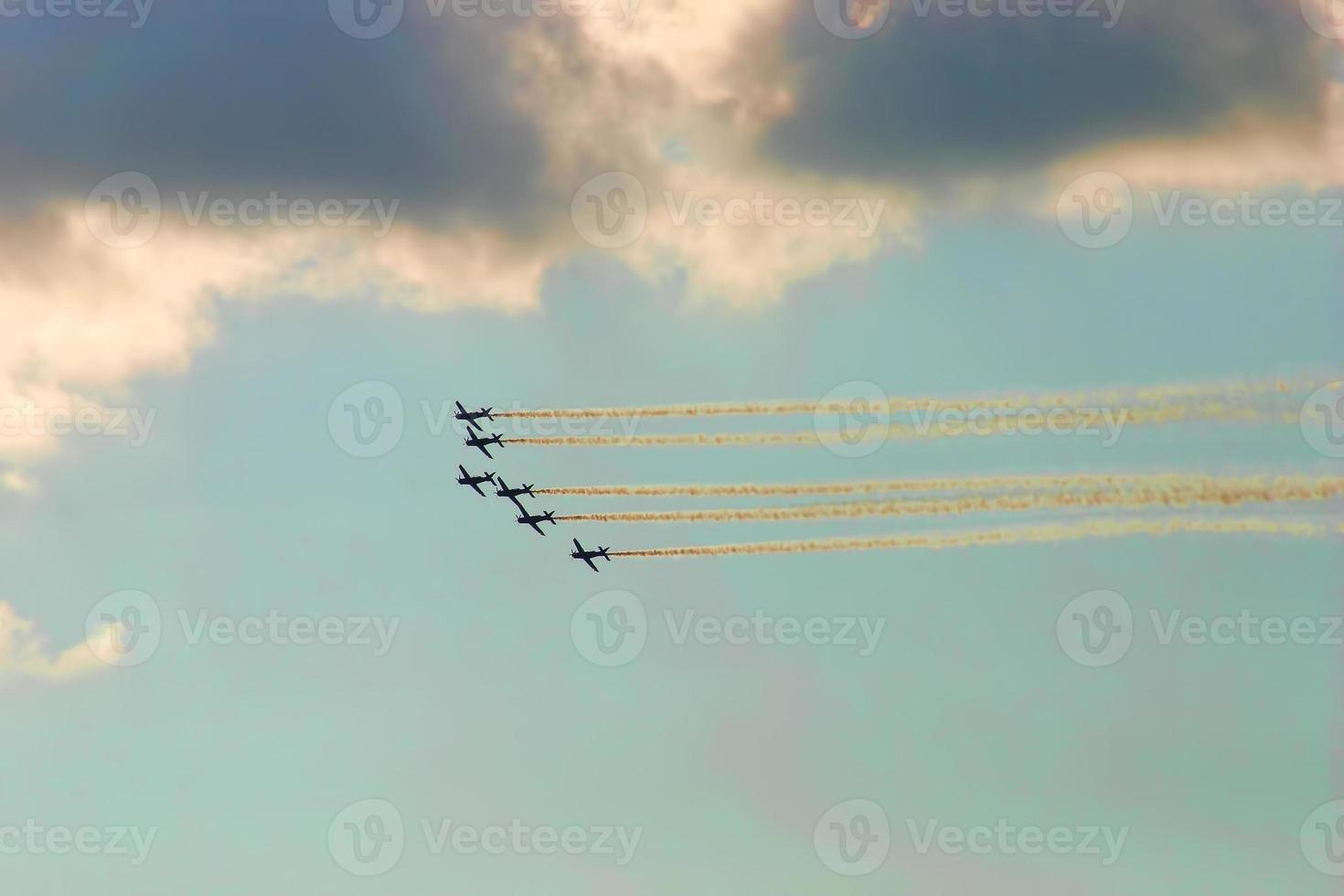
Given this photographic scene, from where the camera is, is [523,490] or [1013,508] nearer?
[1013,508]

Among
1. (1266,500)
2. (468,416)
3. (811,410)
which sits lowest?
(1266,500)

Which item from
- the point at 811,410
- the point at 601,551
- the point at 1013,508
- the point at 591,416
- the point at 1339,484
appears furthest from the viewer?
the point at 601,551

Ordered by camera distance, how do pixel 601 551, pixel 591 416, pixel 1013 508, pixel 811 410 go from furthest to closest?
1. pixel 601 551
2. pixel 591 416
3. pixel 811 410
4. pixel 1013 508

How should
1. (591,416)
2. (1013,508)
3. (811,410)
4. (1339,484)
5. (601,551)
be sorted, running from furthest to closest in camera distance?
(601,551)
(591,416)
(811,410)
(1013,508)
(1339,484)

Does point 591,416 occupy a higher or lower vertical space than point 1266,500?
higher

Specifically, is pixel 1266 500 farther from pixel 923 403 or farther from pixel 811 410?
A: pixel 811 410

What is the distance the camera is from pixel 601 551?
135m

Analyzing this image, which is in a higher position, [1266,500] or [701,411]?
[701,411]

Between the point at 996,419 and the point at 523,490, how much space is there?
4594cm

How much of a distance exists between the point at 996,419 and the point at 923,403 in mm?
3993

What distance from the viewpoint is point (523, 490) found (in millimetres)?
141375

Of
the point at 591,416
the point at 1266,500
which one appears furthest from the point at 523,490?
the point at 1266,500

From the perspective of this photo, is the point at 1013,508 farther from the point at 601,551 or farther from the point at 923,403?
the point at 601,551

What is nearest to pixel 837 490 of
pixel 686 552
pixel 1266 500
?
pixel 686 552
